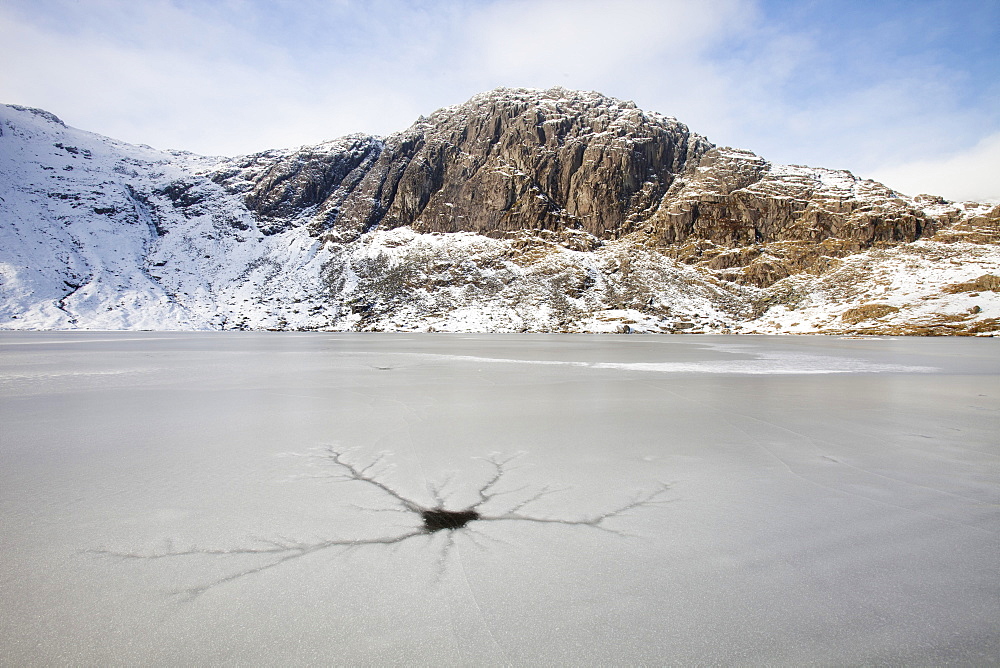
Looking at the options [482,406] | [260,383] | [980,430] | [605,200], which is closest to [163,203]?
[605,200]

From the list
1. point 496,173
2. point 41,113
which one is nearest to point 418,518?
point 496,173

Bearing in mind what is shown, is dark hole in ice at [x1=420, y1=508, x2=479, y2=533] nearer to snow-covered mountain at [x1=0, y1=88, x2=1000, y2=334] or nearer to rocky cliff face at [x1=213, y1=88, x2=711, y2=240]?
snow-covered mountain at [x1=0, y1=88, x2=1000, y2=334]

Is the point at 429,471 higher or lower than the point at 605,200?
lower

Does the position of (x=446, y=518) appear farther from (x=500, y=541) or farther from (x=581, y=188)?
(x=581, y=188)

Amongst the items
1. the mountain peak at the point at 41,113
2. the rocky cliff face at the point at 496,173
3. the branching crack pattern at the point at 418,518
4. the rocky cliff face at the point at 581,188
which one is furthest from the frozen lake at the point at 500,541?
the mountain peak at the point at 41,113

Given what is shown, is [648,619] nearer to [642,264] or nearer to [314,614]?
[314,614]

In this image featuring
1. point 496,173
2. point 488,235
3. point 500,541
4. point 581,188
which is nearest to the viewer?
point 500,541
